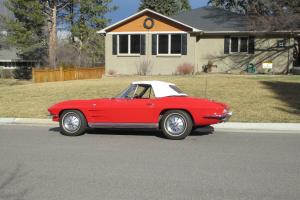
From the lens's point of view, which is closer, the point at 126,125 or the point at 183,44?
the point at 126,125

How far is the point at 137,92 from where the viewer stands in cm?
1197

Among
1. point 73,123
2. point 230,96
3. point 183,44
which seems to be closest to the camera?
point 73,123

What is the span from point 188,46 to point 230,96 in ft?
45.5

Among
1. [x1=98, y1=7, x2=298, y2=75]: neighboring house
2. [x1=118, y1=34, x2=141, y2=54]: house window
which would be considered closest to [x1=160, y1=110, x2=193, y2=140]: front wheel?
[x1=98, y1=7, x2=298, y2=75]: neighboring house

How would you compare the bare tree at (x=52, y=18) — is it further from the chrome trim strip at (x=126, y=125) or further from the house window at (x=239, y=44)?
the chrome trim strip at (x=126, y=125)

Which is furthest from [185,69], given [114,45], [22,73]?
[22,73]

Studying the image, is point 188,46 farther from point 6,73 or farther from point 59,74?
point 6,73

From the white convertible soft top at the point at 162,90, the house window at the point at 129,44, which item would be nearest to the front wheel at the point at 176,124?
the white convertible soft top at the point at 162,90

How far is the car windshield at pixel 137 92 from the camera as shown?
11906mm

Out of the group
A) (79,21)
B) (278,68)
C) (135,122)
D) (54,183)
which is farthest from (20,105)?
(79,21)

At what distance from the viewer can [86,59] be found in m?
58.9

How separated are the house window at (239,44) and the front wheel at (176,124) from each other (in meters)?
22.4

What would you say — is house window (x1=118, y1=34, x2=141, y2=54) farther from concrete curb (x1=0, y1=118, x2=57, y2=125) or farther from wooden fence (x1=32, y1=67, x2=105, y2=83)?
concrete curb (x1=0, y1=118, x2=57, y2=125)

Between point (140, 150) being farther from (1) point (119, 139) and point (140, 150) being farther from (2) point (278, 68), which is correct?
(2) point (278, 68)
